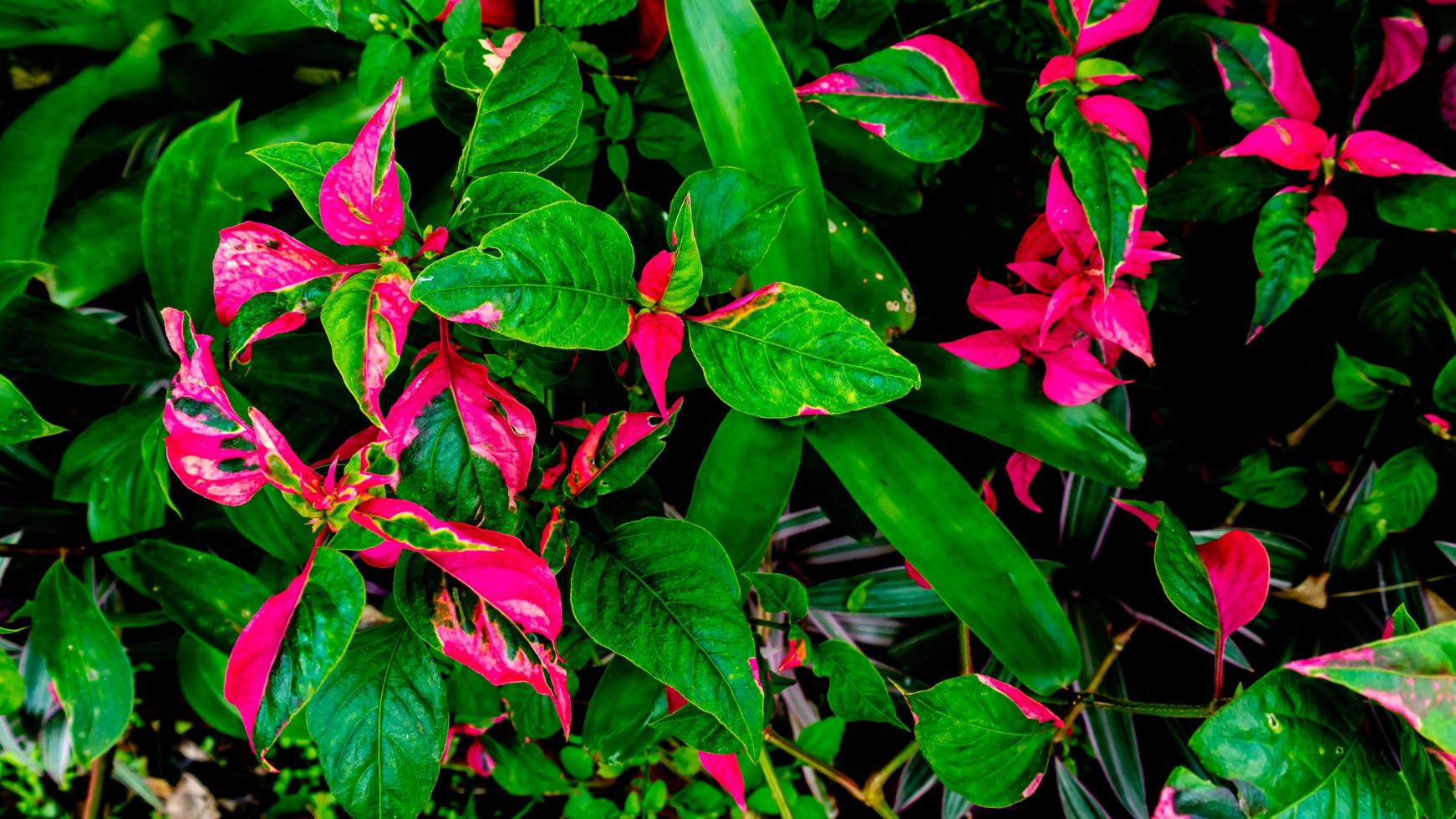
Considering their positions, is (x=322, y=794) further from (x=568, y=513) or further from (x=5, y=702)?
(x=568, y=513)

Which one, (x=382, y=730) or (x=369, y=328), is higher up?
→ (x=369, y=328)

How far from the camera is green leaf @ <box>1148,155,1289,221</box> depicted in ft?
2.36

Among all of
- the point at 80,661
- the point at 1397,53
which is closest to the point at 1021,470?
the point at 1397,53

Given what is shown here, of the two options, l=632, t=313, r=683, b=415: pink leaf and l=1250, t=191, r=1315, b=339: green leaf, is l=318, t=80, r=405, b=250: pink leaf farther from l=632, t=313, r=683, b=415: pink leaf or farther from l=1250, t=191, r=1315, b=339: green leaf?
l=1250, t=191, r=1315, b=339: green leaf

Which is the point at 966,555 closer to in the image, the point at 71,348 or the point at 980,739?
the point at 980,739

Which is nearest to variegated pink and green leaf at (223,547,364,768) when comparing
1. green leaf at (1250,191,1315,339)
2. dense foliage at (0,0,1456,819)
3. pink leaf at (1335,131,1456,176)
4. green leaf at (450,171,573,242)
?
dense foliage at (0,0,1456,819)

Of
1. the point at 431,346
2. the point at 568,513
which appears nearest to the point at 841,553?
the point at 568,513

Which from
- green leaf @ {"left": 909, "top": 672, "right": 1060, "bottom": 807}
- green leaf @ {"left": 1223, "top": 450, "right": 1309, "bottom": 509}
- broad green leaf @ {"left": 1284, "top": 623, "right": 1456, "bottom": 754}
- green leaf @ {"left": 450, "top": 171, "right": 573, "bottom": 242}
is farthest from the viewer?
green leaf @ {"left": 1223, "top": 450, "right": 1309, "bottom": 509}

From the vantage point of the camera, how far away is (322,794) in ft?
3.54

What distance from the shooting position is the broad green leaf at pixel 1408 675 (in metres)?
0.39

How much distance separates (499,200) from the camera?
495 millimetres

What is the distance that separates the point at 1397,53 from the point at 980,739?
2.15 feet

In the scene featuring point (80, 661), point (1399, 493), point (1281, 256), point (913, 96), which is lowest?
point (80, 661)

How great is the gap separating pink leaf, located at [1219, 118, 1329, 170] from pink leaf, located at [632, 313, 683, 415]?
469 millimetres
